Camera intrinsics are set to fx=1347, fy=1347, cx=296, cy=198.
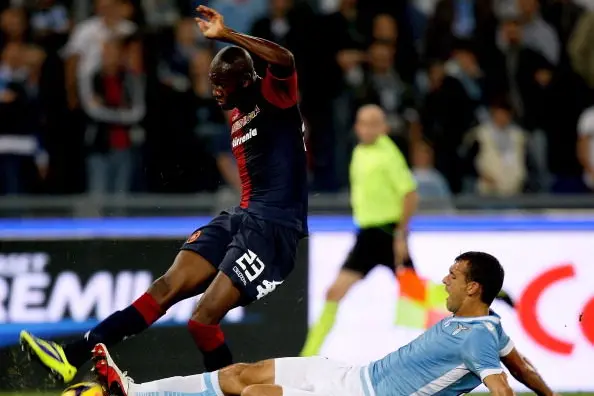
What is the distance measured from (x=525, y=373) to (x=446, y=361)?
1.65 feet

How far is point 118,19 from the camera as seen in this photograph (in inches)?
530

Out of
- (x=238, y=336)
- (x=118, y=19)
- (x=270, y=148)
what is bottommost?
(x=238, y=336)

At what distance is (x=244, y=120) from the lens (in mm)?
8305

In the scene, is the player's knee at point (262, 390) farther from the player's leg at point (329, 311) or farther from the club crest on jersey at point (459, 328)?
the player's leg at point (329, 311)

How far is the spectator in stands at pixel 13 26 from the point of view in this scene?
43.6 ft

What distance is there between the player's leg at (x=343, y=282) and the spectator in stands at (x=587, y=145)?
Answer: 316cm

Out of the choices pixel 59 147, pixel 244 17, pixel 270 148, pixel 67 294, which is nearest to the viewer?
pixel 270 148

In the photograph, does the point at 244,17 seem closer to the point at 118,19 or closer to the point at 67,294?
the point at 118,19

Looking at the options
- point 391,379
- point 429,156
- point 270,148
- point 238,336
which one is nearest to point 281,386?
point 391,379

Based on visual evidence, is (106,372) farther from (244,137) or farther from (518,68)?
(518,68)

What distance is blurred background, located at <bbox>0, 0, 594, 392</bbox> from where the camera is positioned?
417 inches

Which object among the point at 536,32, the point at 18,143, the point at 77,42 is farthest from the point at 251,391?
the point at 536,32

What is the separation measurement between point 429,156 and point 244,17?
98.6 inches

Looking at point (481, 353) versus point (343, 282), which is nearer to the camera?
point (481, 353)
